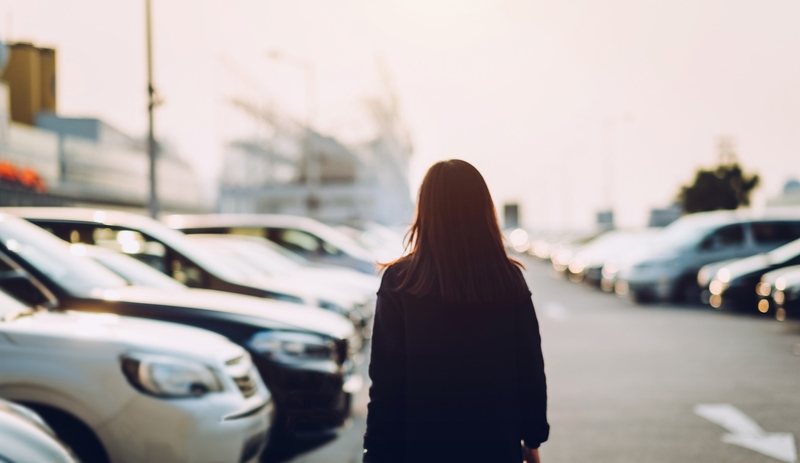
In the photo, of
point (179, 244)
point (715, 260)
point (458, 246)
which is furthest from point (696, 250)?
point (458, 246)

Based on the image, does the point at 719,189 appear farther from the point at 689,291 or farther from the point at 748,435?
the point at 748,435

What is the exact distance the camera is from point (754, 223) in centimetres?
1906

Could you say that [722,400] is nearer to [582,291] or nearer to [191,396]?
[191,396]

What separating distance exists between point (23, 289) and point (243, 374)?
135cm

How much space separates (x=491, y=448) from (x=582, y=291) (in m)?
22.6

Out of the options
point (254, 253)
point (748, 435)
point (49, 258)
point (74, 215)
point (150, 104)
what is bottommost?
point (748, 435)

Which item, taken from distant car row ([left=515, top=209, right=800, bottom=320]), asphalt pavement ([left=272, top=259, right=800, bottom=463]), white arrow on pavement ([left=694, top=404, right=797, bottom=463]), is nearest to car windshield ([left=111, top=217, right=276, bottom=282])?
asphalt pavement ([left=272, top=259, right=800, bottom=463])

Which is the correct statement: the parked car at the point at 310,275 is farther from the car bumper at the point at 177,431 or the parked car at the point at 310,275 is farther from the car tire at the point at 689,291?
the car tire at the point at 689,291

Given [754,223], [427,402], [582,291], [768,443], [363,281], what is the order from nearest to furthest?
1. [427,402]
2. [768,443]
3. [363,281]
4. [754,223]
5. [582,291]

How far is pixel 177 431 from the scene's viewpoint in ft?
12.5

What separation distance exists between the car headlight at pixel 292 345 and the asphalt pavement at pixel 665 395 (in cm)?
57

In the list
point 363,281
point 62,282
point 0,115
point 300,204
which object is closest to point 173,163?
point 300,204

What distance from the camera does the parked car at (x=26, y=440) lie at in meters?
2.71

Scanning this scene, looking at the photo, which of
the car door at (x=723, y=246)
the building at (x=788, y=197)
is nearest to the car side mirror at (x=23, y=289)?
the car door at (x=723, y=246)
